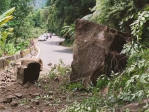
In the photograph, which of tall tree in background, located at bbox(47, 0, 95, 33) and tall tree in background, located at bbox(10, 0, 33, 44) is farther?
tall tree in background, located at bbox(47, 0, 95, 33)

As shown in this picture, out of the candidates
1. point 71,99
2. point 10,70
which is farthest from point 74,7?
point 71,99

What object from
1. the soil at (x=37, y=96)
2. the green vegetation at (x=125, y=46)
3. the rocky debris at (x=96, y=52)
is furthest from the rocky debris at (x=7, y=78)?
the rocky debris at (x=96, y=52)

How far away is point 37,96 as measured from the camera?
6.12m

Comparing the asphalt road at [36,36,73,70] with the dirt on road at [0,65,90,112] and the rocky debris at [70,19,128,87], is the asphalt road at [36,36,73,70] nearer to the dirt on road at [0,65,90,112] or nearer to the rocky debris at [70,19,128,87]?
the dirt on road at [0,65,90,112]

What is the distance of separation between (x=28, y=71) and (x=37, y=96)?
4.64ft

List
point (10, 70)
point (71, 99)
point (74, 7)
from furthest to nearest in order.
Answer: point (74, 7) < point (10, 70) < point (71, 99)

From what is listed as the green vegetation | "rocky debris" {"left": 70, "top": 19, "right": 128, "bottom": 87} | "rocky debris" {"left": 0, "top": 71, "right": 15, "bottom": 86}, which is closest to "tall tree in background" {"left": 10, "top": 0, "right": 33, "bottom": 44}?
the green vegetation

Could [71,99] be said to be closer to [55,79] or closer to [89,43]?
[89,43]

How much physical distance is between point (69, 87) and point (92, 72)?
61 cm

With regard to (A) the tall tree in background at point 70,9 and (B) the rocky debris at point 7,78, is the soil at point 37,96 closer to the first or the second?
(B) the rocky debris at point 7,78

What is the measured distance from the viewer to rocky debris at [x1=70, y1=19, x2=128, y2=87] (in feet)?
21.6

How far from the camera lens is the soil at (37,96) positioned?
5.41m

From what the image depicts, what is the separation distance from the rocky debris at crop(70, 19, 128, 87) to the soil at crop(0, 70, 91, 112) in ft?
1.71

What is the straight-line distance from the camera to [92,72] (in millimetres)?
6633
